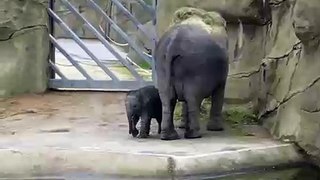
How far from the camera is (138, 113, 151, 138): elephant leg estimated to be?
126 inches

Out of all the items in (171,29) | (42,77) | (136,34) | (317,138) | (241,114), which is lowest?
(136,34)

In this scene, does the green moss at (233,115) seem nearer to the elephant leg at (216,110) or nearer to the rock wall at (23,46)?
the elephant leg at (216,110)

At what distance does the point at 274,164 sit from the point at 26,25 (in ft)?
9.01

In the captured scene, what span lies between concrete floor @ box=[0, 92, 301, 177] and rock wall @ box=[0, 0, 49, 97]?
43.8 inches

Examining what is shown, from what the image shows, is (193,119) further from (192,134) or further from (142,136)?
(142,136)

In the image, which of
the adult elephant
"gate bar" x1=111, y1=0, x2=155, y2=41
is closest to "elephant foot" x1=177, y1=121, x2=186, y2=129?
the adult elephant

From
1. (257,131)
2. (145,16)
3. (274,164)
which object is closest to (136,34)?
(145,16)

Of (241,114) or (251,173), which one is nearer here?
(251,173)

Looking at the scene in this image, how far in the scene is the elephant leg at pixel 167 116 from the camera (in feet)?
10.3

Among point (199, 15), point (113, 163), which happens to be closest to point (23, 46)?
point (199, 15)

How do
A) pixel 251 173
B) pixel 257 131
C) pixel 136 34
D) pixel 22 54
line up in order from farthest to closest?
pixel 136 34 → pixel 22 54 → pixel 257 131 → pixel 251 173

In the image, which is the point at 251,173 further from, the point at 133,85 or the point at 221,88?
the point at 133,85

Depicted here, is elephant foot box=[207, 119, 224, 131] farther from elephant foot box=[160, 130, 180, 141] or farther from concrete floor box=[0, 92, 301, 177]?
elephant foot box=[160, 130, 180, 141]

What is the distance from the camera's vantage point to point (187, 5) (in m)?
3.95
